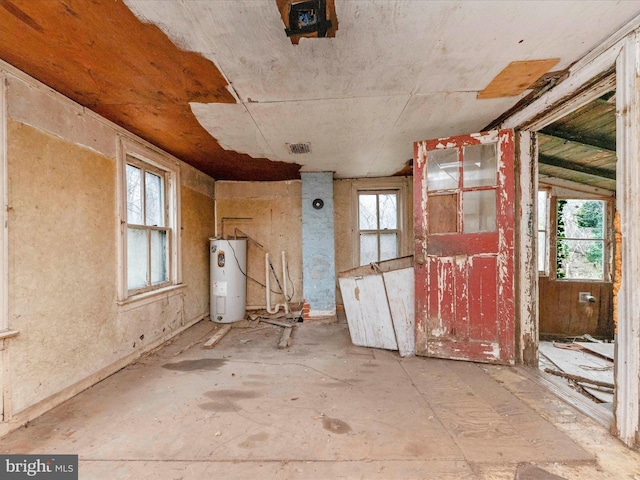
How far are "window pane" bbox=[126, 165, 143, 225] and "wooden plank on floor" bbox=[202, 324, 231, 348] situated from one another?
1.53 metres

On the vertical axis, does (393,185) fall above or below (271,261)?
A: above

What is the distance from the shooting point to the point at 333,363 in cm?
259

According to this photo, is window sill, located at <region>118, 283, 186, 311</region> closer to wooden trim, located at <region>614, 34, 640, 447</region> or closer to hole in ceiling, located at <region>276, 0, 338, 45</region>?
hole in ceiling, located at <region>276, 0, 338, 45</region>

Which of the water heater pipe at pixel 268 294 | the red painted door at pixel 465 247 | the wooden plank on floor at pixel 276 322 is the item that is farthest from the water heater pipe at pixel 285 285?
the red painted door at pixel 465 247

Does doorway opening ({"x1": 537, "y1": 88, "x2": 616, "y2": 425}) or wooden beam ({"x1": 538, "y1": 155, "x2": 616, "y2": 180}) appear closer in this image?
wooden beam ({"x1": 538, "y1": 155, "x2": 616, "y2": 180})

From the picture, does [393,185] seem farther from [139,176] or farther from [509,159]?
[139,176]

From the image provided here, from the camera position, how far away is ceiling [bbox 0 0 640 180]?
1302mm

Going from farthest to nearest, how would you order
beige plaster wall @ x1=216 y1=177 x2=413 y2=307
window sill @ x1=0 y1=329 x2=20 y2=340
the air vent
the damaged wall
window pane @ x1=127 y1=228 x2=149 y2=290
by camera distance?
1. beige plaster wall @ x1=216 y1=177 x2=413 y2=307
2. the damaged wall
3. the air vent
4. window pane @ x1=127 y1=228 x2=149 y2=290
5. window sill @ x1=0 y1=329 x2=20 y2=340

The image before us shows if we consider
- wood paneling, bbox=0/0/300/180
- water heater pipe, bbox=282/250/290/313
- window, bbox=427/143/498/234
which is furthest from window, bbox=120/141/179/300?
window, bbox=427/143/498/234

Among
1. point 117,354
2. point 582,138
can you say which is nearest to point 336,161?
point 582,138

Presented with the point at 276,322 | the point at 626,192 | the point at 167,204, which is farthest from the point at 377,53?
the point at 276,322

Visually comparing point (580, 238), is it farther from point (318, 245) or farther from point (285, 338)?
point (285, 338)

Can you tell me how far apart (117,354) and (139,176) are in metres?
1.81

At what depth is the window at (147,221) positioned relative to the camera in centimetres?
261
